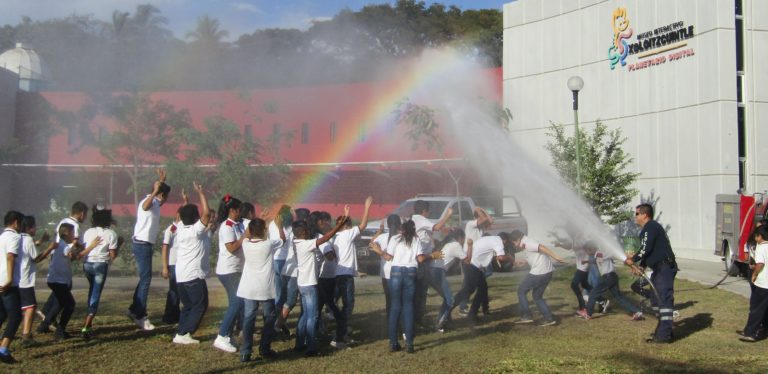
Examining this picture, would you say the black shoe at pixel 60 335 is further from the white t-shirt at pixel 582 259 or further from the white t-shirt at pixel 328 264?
the white t-shirt at pixel 582 259

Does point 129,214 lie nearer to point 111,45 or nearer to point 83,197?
point 83,197

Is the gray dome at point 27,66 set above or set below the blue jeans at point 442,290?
above

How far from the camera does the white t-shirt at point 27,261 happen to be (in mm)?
7500

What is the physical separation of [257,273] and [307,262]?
0.62 meters

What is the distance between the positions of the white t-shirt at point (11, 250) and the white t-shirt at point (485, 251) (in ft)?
19.5

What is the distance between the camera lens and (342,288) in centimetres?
858

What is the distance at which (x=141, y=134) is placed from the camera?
103ft

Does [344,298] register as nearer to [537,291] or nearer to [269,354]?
[269,354]

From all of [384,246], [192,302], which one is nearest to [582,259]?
[384,246]

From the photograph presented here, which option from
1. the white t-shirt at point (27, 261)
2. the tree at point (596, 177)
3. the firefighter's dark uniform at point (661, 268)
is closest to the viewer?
the white t-shirt at point (27, 261)

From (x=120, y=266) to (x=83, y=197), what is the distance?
21577 mm

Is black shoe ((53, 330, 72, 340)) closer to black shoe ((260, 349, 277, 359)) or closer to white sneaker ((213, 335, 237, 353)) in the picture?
white sneaker ((213, 335, 237, 353))

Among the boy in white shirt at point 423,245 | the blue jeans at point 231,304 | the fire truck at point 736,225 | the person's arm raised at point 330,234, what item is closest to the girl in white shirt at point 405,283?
the person's arm raised at point 330,234

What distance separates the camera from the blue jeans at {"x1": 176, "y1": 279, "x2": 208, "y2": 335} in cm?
784
